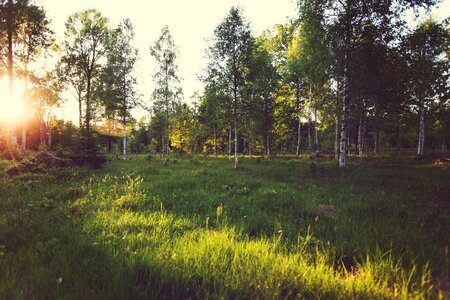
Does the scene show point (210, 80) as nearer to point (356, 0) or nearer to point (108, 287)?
point (356, 0)

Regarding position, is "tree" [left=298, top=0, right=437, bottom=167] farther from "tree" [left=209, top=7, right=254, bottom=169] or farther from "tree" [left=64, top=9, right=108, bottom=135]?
"tree" [left=64, top=9, right=108, bottom=135]

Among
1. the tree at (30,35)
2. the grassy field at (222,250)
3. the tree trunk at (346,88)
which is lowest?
the grassy field at (222,250)

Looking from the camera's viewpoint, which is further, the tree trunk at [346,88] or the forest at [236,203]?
the tree trunk at [346,88]

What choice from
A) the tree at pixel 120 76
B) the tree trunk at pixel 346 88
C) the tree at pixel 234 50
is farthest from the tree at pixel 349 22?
the tree at pixel 120 76

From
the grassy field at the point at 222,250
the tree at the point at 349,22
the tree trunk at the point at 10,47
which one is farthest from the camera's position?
the tree trunk at the point at 10,47

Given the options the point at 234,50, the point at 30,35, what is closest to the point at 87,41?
the point at 30,35

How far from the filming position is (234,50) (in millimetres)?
17125

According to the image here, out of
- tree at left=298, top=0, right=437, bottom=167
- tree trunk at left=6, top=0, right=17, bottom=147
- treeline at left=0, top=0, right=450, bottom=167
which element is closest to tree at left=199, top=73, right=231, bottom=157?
treeline at left=0, top=0, right=450, bottom=167

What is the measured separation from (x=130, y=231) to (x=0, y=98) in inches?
1046

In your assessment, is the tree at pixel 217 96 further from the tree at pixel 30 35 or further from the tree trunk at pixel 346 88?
the tree at pixel 30 35

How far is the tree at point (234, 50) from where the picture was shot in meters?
17.0

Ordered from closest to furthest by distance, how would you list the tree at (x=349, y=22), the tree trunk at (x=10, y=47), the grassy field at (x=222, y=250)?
the grassy field at (x=222, y=250) → the tree at (x=349, y=22) → the tree trunk at (x=10, y=47)

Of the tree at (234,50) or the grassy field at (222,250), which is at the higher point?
the tree at (234,50)

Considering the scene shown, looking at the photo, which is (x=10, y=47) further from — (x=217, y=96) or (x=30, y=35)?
(x=217, y=96)
